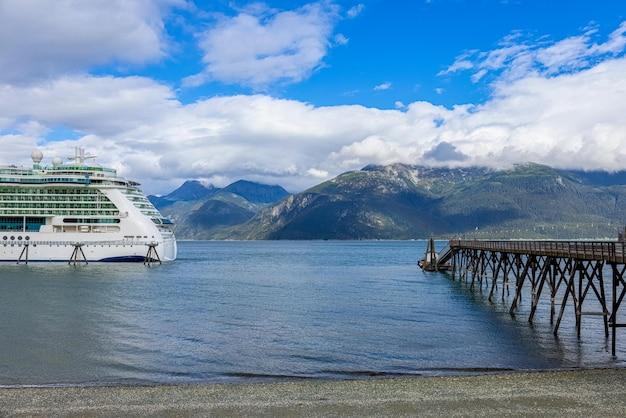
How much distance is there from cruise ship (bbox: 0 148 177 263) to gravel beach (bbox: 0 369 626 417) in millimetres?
85661

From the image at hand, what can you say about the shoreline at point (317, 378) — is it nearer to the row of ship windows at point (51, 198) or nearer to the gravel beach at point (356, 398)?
the gravel beach at point (356, 398)

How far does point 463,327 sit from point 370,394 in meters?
20.1

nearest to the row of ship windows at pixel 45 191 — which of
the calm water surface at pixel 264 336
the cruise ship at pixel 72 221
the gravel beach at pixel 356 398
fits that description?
the cruise ship at pixel 72 221

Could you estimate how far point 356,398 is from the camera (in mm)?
22109

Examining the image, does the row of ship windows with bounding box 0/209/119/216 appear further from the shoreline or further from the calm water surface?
the shoreline

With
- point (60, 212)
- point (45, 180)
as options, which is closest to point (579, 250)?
point (60, 212)

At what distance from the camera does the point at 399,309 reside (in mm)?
51000

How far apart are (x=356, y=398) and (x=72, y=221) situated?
3853 inches

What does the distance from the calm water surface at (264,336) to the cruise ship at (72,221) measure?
38.3 metres

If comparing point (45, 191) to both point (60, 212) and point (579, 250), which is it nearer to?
point (60, 212)

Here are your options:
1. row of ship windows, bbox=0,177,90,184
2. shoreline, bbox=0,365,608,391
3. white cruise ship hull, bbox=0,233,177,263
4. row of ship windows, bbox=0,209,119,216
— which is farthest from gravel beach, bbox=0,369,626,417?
row of ship windows, bbox=0,177,90,184

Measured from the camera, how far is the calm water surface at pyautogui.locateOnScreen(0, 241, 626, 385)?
28.6 m

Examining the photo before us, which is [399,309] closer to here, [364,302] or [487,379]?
[364,302]

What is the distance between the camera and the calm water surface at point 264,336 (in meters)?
28.6
